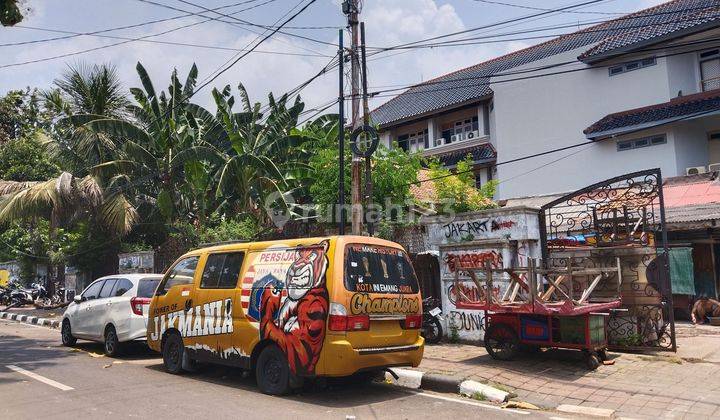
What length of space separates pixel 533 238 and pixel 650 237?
206 cm

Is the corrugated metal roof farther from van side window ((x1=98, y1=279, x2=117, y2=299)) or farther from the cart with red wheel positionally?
van side window ((x1=98, y1=279, x2=117, y2=299))

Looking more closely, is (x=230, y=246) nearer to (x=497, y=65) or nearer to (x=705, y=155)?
(x=705, y=155)

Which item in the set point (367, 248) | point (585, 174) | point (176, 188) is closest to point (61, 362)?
point (367, 248)

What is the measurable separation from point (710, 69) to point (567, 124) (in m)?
5.39

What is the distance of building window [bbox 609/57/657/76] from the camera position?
2039 cm

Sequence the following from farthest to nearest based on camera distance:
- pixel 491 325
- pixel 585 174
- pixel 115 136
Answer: pixel 585 174, pixel 115 136, pixel 491 325

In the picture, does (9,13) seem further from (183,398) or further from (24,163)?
(24,163)

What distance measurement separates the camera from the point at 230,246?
808cm

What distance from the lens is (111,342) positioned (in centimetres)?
1062

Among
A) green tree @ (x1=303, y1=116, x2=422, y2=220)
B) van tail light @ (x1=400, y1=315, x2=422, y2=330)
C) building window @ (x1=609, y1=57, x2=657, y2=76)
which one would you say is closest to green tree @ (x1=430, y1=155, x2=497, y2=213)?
green tree @ (x1=303, y1=116, x2=422, y2=220)

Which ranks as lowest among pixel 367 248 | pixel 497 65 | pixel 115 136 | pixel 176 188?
pixel 367 248

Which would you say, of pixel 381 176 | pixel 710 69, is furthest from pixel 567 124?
pixel 381 176

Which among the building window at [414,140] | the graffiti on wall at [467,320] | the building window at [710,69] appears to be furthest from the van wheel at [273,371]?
the building window at [414,140]

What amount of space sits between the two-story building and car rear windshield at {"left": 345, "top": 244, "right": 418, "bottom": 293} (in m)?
9.21
